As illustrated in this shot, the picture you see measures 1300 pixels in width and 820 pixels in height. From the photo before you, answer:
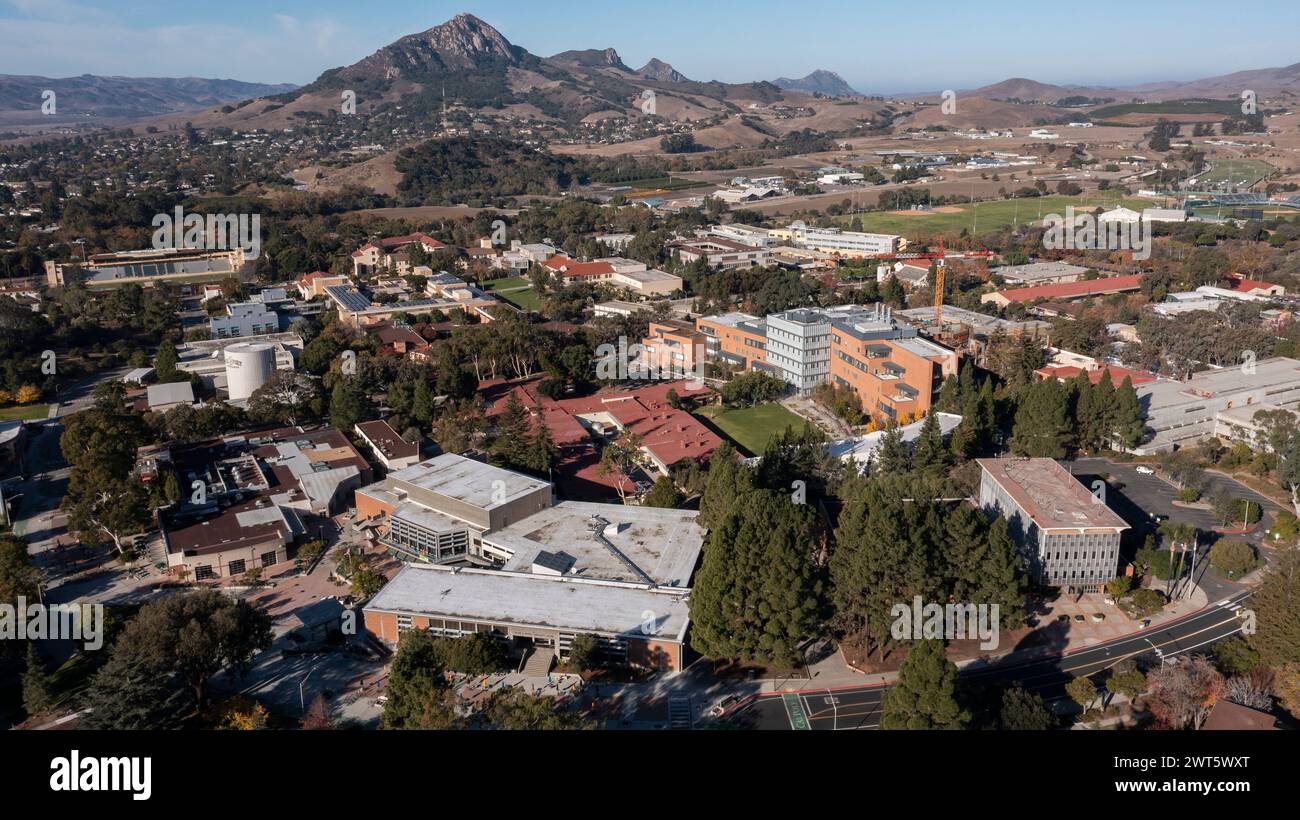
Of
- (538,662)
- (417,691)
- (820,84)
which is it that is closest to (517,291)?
(538,662)

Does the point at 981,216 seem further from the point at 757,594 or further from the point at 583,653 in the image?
the point at 583,653

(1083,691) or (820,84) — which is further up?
(820,84)

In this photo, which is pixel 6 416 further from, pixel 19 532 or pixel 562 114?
pixel 562 114

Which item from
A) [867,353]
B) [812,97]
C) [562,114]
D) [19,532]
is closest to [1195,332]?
[867,353]

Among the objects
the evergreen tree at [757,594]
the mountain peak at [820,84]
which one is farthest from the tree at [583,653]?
the mountain peak at [820,84]

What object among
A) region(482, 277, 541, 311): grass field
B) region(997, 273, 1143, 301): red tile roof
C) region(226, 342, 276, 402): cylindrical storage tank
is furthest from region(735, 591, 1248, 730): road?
region(482, 277, 541, 311): grass field

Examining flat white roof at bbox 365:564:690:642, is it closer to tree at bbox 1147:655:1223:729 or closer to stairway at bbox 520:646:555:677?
stairway at bbox 520:646:555:677
